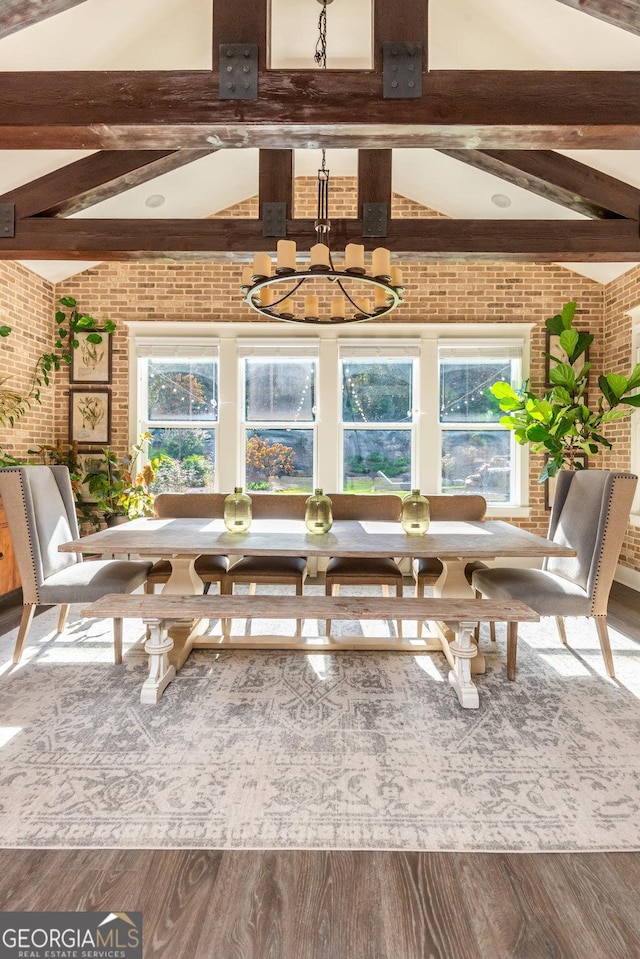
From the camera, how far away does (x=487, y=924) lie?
1.36m

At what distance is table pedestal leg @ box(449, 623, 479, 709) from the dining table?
32cm

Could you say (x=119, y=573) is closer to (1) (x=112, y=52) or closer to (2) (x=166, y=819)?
(2) (x=166, y=819)

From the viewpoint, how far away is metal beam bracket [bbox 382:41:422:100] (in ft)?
7.38

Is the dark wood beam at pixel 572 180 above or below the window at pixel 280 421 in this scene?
above

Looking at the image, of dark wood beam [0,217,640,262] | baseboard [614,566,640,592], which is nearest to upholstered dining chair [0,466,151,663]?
dark wood beam [0,217,640,262]

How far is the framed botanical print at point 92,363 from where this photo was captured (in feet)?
18.2

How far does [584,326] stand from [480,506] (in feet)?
9.39

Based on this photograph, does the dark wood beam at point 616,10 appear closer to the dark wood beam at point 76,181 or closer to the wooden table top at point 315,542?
the wooden table top at point 315,542

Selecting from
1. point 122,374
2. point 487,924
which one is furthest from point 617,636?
point 122,374

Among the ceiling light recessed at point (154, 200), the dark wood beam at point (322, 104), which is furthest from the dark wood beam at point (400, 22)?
the ceiling light recessed at point (154, 200)

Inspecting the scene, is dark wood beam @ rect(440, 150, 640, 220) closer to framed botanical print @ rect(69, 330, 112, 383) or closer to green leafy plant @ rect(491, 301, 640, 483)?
green leafy plant @ rect(491, 301, 640, 483)

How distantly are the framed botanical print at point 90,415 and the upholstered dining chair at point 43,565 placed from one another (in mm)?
2408

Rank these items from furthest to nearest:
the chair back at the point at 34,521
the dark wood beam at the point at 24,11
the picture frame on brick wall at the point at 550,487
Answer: the picture frame on brick wall at the point at 550,487, the chair back at the point at 34,521, the dark wood beam at the point at 24,11

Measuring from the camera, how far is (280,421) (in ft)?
18.3
